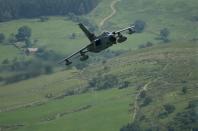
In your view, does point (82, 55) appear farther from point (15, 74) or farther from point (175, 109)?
point (175, 109)

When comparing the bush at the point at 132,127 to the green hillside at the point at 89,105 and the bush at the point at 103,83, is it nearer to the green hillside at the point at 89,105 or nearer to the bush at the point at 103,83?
the green hillside at the point at 89,105

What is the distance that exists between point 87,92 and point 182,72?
25.5 m

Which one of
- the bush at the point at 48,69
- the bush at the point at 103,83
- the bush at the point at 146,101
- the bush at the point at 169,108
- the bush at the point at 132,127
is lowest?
the bush at the point at 132,127

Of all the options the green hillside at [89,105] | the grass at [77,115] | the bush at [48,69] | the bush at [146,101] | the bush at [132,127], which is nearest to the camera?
the bush at [48,69]

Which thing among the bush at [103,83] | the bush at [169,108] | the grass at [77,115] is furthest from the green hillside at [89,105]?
the bush at [103,83]

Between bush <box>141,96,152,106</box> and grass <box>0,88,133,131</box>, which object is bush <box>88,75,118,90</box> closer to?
grass <box>0,88,133,131</box>

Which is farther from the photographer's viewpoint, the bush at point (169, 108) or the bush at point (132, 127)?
the bush at point (169, 108)

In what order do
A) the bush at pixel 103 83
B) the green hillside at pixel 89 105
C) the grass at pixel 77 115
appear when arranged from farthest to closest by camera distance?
the bush at pixel 103 83
the green hillside at pixel 89 105
the grass at pixel 77 115

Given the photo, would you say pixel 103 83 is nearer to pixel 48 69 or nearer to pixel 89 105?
pixel 89 105

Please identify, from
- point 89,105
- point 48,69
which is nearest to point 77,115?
point 89,105

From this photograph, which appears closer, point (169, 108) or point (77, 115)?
point (169, 108)

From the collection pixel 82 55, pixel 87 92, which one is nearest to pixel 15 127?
pixel 87 92

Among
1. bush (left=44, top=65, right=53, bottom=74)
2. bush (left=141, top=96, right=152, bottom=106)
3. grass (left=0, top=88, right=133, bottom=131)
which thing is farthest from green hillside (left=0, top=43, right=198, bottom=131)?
bush (left=44, top=65, right=53, bottom=74)

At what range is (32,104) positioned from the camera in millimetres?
176875
